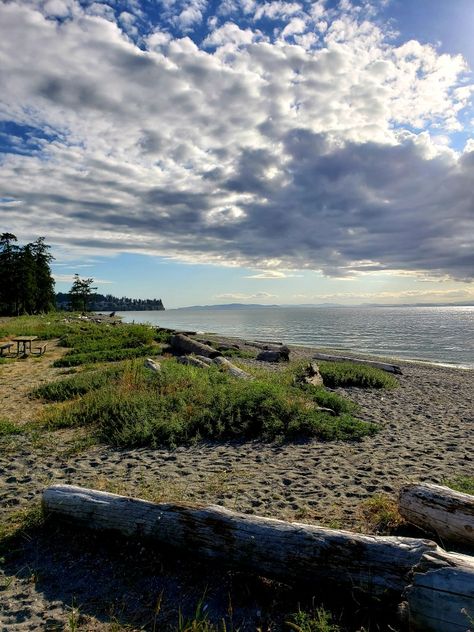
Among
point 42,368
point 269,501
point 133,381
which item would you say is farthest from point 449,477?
point 42,368

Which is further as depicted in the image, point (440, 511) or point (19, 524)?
point (19, 524)

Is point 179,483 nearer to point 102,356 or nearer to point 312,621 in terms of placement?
point 312,621

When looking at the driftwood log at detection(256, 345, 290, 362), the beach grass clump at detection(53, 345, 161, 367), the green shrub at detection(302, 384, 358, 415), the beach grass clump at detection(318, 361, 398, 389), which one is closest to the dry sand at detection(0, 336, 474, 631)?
the green shrub at detection(302, 384, 358, 415)

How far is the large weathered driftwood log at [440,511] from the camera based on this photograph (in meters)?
4.61

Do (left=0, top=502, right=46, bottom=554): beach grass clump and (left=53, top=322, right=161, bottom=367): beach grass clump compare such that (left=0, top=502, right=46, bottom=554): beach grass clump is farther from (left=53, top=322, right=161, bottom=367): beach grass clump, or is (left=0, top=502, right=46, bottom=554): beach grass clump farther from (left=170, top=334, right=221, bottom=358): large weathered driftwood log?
(left=170, top=334, right=221, bottom=358): large weathered driftwood log

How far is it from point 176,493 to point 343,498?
257 cm

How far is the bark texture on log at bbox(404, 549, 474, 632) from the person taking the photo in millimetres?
3104

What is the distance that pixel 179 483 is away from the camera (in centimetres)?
657

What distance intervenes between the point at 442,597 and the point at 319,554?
1103mm

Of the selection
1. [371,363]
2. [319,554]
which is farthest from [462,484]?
[371,363]

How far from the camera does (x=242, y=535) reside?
4.21m

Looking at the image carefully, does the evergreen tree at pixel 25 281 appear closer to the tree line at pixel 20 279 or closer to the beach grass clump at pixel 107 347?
the tree line at pixel 20 279

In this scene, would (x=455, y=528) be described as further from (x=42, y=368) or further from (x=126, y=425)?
(x=42, y=368)

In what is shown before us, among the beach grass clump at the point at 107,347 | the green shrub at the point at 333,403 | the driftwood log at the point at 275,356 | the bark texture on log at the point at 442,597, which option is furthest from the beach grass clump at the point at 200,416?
the driftwood log at the point at 275,356
